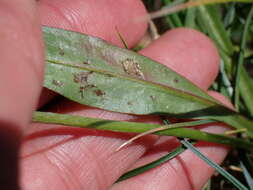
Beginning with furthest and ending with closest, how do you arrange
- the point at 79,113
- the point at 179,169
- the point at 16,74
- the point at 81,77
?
the point at 179,169, the point at 79,113, the point at 81,77, the point at 16,74

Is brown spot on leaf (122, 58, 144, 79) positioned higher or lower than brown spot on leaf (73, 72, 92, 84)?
higher

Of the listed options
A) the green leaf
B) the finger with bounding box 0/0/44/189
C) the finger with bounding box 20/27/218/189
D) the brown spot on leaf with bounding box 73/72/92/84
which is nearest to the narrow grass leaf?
the green leaf

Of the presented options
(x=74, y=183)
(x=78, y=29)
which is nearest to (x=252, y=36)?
(x=78, y=29)

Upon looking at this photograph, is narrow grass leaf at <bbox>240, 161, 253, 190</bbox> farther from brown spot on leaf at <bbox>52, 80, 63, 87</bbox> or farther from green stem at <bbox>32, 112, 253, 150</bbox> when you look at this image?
brown spot on leaf at <bbox>52, 80, 63, 87</bbox>

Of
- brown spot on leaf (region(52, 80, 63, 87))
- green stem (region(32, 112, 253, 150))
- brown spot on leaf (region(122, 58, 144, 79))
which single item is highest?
brown spot on leaf (region(122, 58, 144, 79))

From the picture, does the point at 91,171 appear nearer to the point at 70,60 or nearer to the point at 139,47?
the point at 70,60

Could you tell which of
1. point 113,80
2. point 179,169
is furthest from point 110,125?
point 179,169

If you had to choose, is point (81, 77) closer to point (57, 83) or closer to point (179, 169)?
point (57, 83)
